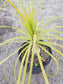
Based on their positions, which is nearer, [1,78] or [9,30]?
[1,78]

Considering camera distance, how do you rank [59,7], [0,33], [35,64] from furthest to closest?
[59,7] → [0,33] → [35,64]

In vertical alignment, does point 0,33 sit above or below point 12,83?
above

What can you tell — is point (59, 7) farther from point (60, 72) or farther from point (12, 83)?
point (12, 83)

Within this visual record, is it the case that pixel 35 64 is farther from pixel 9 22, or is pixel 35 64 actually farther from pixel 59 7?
pixel 59 7

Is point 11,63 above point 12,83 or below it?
above

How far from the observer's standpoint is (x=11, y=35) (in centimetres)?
115

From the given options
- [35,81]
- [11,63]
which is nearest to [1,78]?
[11,63]

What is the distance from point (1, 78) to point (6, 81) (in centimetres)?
6

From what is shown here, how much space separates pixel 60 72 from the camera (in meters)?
0.88

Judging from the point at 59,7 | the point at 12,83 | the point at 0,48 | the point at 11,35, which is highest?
the point at 59,7

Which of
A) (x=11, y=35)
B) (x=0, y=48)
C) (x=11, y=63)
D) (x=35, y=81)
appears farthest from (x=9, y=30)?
(x=35, y=81)

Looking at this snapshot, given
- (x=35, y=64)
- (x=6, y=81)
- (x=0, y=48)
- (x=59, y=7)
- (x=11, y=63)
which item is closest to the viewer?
(x=35, y=64)

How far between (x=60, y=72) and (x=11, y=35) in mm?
717

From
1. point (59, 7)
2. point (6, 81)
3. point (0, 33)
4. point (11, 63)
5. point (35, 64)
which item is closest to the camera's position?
point (35, 64)
